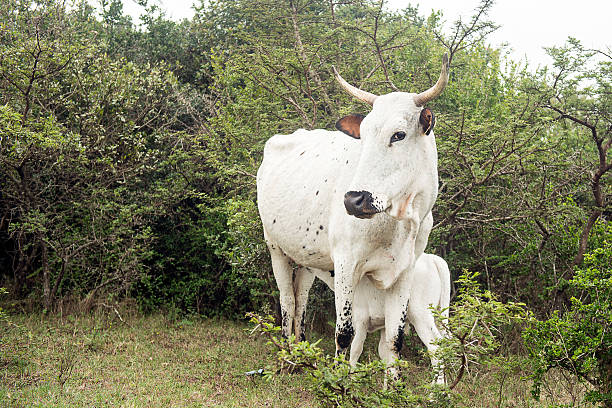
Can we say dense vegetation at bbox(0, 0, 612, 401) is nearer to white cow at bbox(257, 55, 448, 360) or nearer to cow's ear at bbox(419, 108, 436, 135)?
white cow at bbox(257, 55, 448, 360)

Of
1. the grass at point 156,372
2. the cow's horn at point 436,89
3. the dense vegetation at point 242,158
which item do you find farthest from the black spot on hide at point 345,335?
the dense vegetation at point 242,158

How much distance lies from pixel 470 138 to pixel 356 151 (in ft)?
7.30

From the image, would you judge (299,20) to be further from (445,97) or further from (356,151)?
(356,151)

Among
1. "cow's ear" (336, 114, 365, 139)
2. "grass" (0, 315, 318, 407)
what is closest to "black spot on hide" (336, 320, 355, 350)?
"grass" (0, 315, 318, 407)

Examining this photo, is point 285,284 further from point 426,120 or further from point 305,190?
point 426,120

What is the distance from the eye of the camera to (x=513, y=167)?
6.66m

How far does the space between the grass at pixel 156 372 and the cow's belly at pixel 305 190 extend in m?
1.19

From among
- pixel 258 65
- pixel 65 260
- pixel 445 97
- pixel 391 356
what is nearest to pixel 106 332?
pixel 65 260

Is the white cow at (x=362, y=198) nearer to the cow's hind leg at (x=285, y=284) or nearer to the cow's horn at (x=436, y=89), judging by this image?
the cow's horn at (x=436, y=89)

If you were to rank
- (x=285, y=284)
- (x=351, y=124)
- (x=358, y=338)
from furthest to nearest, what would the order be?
(x=285, y=284) < (x=358, y=338) < (x=351, y=124)

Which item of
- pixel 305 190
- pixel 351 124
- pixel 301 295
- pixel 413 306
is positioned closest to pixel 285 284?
pixel 301 295

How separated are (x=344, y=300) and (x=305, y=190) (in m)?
1.15

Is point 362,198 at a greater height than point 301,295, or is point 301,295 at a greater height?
point 362,198

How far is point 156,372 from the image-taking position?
20.0 ft
